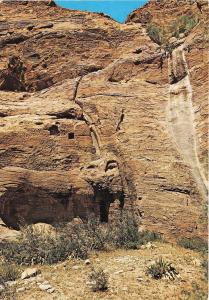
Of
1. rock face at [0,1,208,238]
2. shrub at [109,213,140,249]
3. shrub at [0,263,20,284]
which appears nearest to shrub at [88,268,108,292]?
shrub at [0,263,20,284]

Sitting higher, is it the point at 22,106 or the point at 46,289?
the point at 22,106

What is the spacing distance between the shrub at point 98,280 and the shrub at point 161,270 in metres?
1.15

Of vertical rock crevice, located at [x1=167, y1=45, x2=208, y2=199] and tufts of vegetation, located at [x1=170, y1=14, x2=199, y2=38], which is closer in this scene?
vertical rock crevice, located at [x1=167, y1=45, x2=208, y2=199]

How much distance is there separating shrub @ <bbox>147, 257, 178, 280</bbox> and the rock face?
9.56 ft

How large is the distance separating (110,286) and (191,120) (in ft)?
24.4

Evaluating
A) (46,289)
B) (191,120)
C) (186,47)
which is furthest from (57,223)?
(186,47)

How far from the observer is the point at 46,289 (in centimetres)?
1216

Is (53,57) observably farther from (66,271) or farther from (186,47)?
(66,271)

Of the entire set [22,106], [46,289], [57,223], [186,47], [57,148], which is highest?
[186,47]

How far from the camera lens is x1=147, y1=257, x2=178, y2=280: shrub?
41.1 feet

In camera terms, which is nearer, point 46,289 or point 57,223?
point 46,289

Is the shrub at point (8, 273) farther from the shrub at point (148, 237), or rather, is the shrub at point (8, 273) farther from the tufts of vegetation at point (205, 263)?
the tufts of vegetation at point (205, 263)

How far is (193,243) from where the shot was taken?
1505 centimetres

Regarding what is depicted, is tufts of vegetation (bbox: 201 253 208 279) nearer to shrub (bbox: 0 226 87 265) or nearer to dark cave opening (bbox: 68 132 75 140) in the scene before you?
shrub (bbox: 0 226 87 265)
